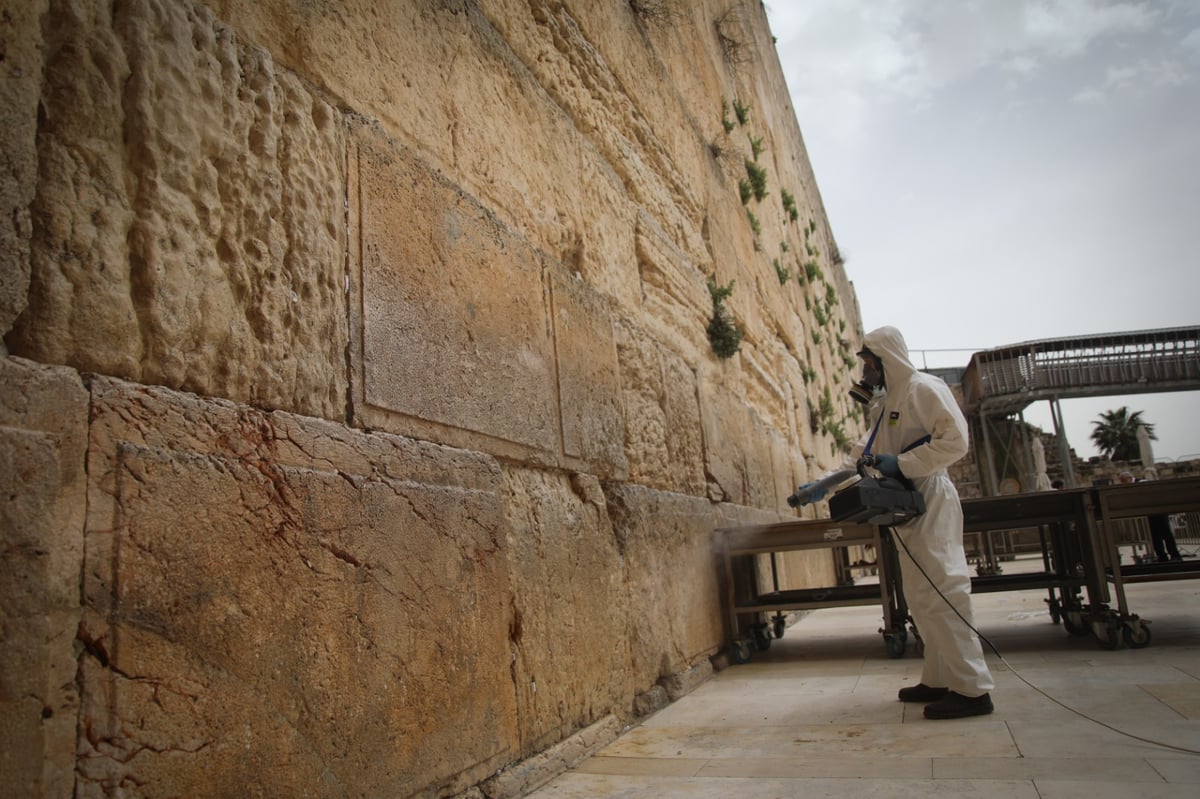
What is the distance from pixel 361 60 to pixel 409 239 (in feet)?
1.68

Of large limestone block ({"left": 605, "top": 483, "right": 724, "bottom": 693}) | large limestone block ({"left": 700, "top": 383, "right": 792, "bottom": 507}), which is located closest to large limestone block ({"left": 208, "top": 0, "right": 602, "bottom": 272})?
large limestone block ({"left": 605, "top": 483, "right": 724, "bottom": 693})

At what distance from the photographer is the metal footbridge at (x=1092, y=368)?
68.3ft

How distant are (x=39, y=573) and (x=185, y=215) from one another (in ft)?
2.50

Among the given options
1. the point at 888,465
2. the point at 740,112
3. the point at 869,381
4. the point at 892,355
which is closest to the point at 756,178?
the point at 740,112

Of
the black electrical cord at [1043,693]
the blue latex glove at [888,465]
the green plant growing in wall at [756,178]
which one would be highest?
the green plant growing in wall at [756,178]

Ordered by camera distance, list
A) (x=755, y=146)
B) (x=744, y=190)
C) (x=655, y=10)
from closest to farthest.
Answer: (x=655, y=10), (x=744, y=190), (x=755, y=146)

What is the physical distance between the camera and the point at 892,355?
12.1ft

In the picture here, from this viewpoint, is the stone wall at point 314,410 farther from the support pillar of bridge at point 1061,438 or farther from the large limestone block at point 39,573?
the support pillar of bridge at point 1061,438

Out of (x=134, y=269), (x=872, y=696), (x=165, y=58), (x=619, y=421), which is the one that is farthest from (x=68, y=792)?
(x=872, y=696)

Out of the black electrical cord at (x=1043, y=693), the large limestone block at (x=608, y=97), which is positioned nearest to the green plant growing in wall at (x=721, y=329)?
the large limestone block at (x=608, y=97)

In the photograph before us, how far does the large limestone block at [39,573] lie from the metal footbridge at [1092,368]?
22685 mm

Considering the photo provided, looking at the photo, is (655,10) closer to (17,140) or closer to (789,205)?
(17,140)

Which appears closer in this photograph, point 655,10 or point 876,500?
point 876,500

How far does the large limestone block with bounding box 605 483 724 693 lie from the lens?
3660 mm
